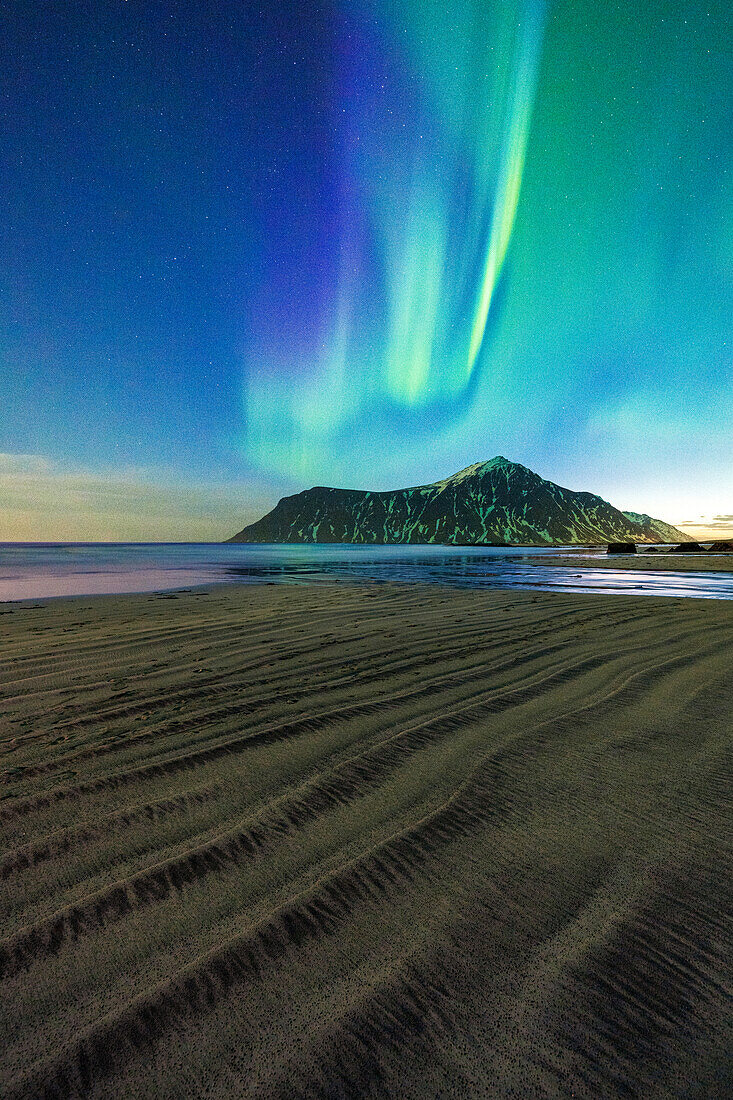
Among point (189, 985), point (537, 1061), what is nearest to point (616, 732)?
point (537, 1061)

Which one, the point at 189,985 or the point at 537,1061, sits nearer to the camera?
the point at 537,1061

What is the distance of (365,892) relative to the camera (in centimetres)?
227

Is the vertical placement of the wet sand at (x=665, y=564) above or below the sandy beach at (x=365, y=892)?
above

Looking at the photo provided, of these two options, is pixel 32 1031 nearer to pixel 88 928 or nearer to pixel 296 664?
pixel 88 928

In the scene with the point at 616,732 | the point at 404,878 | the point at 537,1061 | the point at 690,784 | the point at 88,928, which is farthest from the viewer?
the point at 616,732

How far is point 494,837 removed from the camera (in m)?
Result: 2.72

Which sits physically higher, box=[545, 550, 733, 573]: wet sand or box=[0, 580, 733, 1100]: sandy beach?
box=[545, 550, 733, 573]: wet sand

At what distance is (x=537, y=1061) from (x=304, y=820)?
169 cm

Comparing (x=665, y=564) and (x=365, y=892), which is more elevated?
(x=665, y=564)

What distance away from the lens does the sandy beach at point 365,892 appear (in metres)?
1.52

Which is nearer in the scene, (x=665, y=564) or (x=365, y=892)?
(x=365, y=892)

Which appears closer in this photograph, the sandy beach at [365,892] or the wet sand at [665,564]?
the sandy beach at [365,892]

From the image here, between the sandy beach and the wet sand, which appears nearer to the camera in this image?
the sandy beach

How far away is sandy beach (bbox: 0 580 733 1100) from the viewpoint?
59.8 inches
